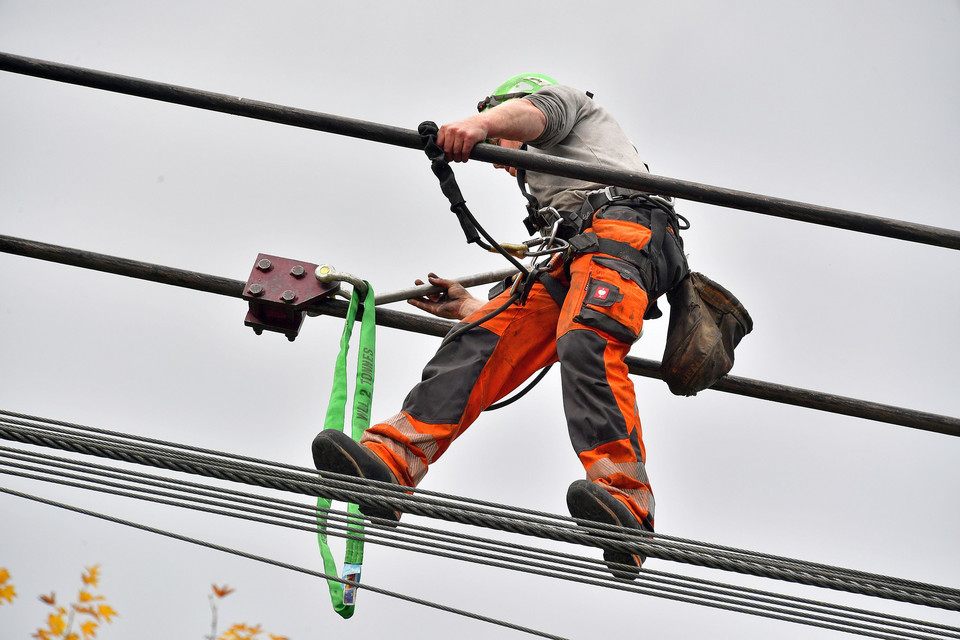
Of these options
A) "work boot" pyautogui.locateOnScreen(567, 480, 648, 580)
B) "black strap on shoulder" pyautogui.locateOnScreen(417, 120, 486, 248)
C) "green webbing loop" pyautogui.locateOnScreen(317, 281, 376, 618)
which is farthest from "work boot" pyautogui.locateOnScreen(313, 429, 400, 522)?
"black strap on shoulder" pyautogui.locateOnScreen(417, 120, 486, 248)

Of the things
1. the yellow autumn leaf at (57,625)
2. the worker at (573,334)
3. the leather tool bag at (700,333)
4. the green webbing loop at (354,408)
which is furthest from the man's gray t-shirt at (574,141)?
the yellow autumn leaf at (57,625)

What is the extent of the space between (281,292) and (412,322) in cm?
60

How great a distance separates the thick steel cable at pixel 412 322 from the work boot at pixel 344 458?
47.1 inches

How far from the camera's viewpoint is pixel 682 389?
4.64 m

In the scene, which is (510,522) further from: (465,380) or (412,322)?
(412,322)

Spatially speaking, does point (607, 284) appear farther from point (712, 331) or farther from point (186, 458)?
point (186, 458)

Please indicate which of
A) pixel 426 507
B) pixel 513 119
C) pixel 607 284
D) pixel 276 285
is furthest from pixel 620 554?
pixel 276 285

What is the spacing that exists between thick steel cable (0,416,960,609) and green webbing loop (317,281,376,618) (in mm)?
246

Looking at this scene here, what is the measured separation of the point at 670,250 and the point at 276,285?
166 centimetres

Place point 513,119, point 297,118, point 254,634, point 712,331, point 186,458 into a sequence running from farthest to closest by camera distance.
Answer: point 254,634, point 712,331, point 513,119, point 297,118, point 186,458

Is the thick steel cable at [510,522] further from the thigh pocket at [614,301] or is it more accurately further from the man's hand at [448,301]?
the man's hand at [448,301]

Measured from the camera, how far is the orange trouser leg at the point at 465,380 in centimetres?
409

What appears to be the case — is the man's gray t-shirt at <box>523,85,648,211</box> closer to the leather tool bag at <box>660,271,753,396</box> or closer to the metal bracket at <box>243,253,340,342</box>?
the leather tool bag at <box>660,271,753,396</box>

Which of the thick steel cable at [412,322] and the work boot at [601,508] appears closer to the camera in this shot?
the work boot at [601,508]
